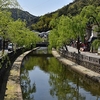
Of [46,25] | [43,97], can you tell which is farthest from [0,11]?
[46,25]

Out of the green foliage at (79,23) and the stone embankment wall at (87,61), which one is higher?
the green foliage at (79,23)

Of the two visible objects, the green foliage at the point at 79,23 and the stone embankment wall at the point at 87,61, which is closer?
the green foliage at the point at 79,23

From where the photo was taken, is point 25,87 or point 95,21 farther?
point 95,21

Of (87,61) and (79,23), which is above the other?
(79,23)

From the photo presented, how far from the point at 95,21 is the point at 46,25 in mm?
108812

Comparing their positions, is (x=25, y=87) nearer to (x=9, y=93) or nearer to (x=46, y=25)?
(x=9, y=93)

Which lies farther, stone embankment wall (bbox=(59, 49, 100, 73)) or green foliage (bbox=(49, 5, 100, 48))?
stone embankment wall (bbox=(59, 49, 100, 73))

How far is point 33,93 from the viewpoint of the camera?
63.9ft

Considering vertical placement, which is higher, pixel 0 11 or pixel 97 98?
pixel 0 11

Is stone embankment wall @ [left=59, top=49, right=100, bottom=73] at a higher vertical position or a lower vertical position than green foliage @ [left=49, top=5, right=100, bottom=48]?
lower

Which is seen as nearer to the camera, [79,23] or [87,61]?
[87,61]

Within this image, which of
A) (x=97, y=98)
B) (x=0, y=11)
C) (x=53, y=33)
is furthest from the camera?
(x=53, y=33)

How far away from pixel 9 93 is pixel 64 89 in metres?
6.20

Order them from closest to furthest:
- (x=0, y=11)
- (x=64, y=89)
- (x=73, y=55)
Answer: (x=0, y=11), (x=64, y=89), (x=73, y=55)
